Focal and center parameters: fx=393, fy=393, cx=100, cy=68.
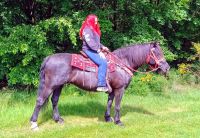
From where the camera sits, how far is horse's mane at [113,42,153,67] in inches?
359

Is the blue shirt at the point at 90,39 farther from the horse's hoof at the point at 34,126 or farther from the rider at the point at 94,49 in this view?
the horse's hoof at the point at 34,126

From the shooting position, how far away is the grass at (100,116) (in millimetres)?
8164

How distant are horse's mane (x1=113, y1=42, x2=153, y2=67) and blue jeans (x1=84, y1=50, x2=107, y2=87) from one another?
0.68 metres

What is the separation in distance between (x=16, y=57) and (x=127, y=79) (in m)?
4.12

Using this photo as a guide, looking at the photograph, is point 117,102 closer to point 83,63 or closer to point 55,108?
point 83,63

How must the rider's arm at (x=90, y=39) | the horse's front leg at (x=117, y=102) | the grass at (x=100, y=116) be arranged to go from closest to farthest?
the grass at (x=100, y=116) → the rider's arm at (x=90, y=39) → the horse's front leg at (x=117, y=102)

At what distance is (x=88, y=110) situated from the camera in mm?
10188

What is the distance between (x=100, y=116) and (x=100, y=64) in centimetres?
174

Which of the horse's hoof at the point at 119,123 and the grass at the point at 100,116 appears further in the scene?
the horse's hoof at the point at 119,123

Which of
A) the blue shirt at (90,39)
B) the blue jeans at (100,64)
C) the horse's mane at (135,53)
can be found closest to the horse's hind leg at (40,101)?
the blue jeans at (100,64)

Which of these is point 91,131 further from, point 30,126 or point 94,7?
point 94,7

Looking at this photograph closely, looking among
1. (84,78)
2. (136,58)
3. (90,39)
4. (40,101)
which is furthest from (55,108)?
(136,58)

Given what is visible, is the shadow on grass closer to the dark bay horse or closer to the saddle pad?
the dark bay horse

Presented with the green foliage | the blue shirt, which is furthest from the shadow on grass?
the blue shirt
